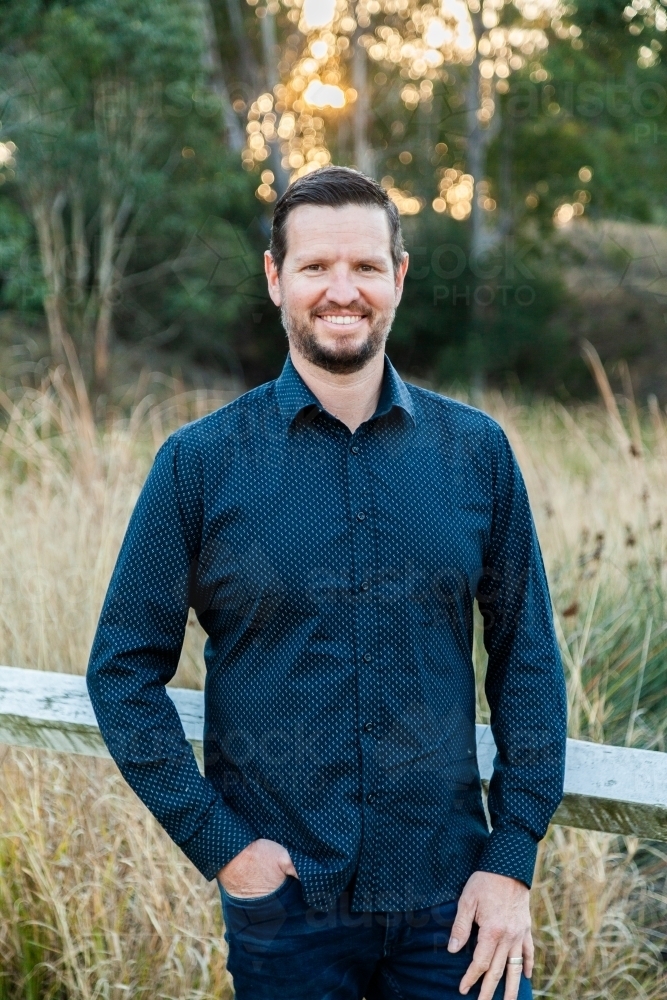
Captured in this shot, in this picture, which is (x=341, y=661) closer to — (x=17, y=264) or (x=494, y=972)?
(x=494, y=972)

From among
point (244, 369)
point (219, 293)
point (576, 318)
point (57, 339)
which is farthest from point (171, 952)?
point (576, 318)

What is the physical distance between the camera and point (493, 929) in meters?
1.55

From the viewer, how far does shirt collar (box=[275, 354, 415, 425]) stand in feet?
5.41

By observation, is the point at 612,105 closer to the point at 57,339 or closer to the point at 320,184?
the point at 57,339

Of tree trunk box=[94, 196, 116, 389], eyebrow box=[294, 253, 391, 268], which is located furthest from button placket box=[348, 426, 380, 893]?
tree trunk box=[94, 196, 116, 389]

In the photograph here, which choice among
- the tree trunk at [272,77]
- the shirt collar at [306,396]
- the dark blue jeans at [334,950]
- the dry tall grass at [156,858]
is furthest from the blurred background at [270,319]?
the shirt collar at [306,396]

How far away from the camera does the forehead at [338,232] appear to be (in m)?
1.66

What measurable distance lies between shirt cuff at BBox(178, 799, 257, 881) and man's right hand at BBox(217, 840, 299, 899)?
0.04 ft

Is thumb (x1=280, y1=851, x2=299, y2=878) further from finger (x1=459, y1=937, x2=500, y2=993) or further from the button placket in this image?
finger (x1=459, y1=937, x2=500, y2=993)

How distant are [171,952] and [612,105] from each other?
15.6 meters

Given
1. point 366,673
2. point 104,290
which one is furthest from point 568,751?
point 104,290

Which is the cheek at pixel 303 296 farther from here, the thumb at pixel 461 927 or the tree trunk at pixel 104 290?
the tree trunk at pixel 104 290

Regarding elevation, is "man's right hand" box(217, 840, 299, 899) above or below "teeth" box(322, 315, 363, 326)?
below

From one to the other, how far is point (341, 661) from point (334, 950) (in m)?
0.45
